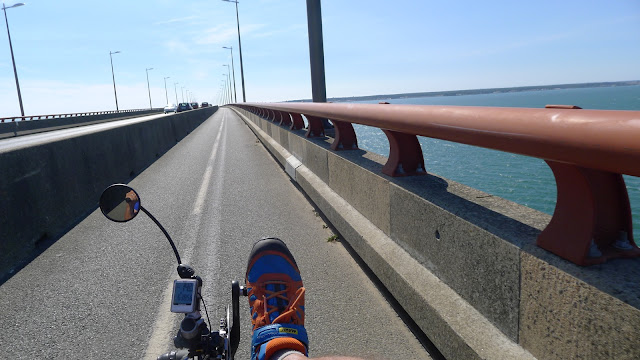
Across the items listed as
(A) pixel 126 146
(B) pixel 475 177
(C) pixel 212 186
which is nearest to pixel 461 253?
(C) pixel 212 186

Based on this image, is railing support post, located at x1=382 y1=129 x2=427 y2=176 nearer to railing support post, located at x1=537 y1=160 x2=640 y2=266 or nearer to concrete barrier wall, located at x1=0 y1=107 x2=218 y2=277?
railing support post, located at x1=537 y1=160 x2=640 y2=266

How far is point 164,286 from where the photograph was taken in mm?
3963

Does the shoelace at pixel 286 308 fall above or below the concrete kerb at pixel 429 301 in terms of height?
above

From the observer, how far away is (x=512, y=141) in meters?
1.94

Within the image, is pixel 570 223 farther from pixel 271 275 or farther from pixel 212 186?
pixel 212 186

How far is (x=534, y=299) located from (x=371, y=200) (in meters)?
2.35

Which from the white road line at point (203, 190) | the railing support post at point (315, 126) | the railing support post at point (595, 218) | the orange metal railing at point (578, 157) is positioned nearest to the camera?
the orange metal railing at point (578, 157)

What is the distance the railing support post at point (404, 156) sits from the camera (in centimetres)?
383

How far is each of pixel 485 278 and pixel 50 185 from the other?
5.86 metres

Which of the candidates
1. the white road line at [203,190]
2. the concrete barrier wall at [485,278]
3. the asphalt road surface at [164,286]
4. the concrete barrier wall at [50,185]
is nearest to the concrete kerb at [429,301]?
the concrete barrier wall at [485,278]

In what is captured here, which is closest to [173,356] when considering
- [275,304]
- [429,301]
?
[275,304]

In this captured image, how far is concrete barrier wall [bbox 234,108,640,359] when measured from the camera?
167 centimetres

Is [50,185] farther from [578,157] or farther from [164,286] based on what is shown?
[578,157]

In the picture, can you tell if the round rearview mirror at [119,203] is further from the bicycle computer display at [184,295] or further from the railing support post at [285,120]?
the railing support post at [285,120]
